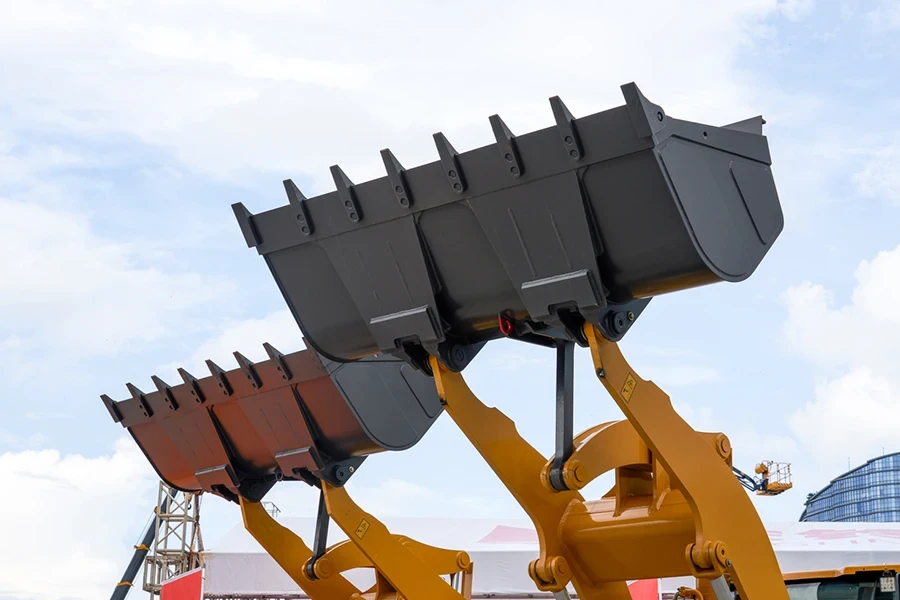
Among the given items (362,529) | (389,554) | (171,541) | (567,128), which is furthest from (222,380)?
(171,541)

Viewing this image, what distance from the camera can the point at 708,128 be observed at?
4.56 metres

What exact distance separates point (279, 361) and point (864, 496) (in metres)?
75.4

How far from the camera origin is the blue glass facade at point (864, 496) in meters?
72.7

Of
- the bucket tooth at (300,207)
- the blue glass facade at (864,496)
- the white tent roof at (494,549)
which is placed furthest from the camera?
the blue glass facade at (864,496)

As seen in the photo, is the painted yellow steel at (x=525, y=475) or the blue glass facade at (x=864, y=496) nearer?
the painted yellow steel at (x=525, y=475)

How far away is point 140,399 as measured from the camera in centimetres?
863

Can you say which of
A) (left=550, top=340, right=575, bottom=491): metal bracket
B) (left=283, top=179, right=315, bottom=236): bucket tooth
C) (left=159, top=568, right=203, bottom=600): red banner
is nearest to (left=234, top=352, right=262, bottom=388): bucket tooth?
(left=283, top=179, right=315, bottom=236): bucket tooth

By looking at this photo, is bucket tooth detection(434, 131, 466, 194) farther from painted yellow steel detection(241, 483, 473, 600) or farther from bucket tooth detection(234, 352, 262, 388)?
bucket tooth detection(234, 352, 262, 388)

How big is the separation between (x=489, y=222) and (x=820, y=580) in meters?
2.64

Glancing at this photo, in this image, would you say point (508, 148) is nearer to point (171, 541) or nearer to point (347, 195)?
point (347, 195)

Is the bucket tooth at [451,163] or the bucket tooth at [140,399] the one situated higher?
the bucket tooth at [140,399]

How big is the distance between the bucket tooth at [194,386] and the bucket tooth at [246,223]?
9.30 feet

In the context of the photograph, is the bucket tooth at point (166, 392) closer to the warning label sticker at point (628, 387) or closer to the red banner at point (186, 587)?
the red banner at point (186, 587)

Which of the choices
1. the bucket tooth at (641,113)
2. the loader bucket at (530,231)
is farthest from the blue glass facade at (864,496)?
the bucket tooth at (641,113)
